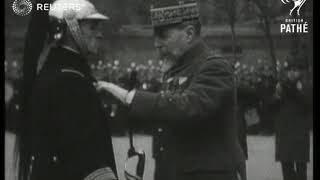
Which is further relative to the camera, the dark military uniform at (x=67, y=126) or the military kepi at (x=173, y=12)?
the military kepi at (x=173, y=12)

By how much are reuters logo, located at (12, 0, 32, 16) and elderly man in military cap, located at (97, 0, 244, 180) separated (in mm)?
818

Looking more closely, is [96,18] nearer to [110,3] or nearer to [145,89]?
[110,3]

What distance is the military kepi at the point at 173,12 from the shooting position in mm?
3732

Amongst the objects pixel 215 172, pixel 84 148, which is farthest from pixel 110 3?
pixel 215 172

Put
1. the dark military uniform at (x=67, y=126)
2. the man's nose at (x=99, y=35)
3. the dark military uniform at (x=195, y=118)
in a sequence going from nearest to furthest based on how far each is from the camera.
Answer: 1. the dark military uniform at (x=67, y=126)
2. the dark military uniform at (x=195, y=118)
3. the man's nose at (x=99, y=35)

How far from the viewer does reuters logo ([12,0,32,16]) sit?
4.05 meters

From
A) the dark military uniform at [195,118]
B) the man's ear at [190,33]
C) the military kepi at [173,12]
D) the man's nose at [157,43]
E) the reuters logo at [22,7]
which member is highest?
the reuters logo at [22,7]

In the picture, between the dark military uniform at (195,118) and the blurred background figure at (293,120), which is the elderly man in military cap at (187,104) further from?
the blurred background figure at (293,120)

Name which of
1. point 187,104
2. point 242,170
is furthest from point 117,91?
point 242,170

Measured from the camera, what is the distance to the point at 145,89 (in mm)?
3980

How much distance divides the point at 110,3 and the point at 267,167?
1674mm

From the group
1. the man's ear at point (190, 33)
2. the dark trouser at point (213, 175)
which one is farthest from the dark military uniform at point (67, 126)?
the man's ear at point (190, 33)

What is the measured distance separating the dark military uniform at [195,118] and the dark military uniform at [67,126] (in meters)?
0.32

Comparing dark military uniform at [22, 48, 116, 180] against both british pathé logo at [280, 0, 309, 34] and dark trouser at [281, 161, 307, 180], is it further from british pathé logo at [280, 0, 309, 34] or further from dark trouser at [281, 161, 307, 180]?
british pathé logo at [280, 0, 309, 34]
